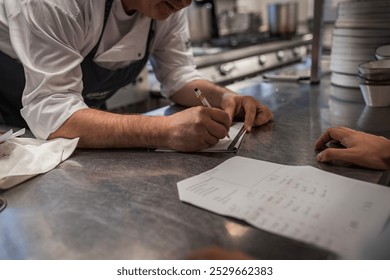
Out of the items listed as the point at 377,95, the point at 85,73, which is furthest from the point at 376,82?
the point at 85,73

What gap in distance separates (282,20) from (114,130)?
8.42 ft

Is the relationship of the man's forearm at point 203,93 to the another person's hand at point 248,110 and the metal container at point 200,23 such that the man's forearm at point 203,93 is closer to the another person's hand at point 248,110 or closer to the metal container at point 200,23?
the another person's hand at point 248,110

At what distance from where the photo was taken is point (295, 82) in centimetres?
163

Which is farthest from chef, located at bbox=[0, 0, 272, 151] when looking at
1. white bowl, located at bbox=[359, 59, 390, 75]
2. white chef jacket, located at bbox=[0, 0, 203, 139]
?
white bowl, located at bbox=[359, 59, 390, 75]

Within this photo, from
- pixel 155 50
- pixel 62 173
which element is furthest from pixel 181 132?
pixel 155 50

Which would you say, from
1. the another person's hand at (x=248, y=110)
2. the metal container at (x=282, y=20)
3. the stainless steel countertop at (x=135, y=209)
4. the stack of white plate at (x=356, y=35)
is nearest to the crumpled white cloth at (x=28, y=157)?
the stainless steel countertop at (x=135, y=209)

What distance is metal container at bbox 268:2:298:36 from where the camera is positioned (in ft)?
9.65

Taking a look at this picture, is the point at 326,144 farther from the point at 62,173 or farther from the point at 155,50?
the point at 155,50

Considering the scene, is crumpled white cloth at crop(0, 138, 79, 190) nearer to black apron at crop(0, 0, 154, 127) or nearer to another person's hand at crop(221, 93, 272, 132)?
black apron at crop(0, 0, 154, 127)

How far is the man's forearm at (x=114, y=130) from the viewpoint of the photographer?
0.83 m

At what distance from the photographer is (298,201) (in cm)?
56

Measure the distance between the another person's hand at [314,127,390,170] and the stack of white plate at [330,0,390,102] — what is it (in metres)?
0.58
